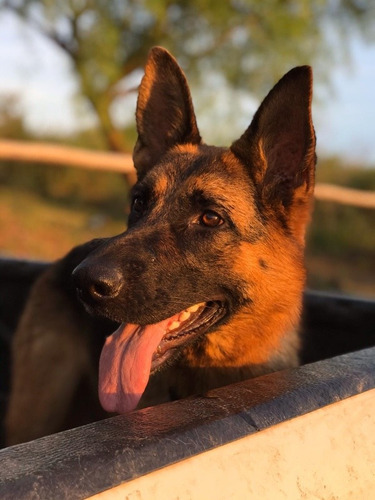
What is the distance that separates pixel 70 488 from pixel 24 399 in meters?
2.05

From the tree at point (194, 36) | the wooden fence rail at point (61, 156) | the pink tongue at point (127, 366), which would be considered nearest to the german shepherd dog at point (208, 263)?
the pink tongue at point (127, 366)

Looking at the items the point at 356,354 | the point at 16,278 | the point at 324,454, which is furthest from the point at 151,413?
the point at 16,278

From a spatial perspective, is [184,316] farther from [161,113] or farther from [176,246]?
[161,113]

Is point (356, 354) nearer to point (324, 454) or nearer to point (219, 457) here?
point (324, 454)

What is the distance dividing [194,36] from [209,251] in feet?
41.9

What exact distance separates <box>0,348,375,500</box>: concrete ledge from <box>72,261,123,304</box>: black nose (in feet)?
2.26

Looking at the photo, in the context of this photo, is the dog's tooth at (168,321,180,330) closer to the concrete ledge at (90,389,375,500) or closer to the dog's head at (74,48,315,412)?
the dog's head at (74,48,315,412)

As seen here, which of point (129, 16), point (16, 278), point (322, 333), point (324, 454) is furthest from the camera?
point (129, 16)

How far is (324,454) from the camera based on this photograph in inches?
55.4

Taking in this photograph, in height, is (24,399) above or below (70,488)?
below

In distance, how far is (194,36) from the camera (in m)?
14.1

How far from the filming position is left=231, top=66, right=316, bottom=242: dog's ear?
2445 millimetres

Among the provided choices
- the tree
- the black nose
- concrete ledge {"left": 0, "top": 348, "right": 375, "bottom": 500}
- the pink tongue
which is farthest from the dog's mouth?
the tree

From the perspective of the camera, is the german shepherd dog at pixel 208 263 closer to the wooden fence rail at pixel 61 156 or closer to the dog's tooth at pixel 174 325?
the dog's tooth at pixel 174 325
